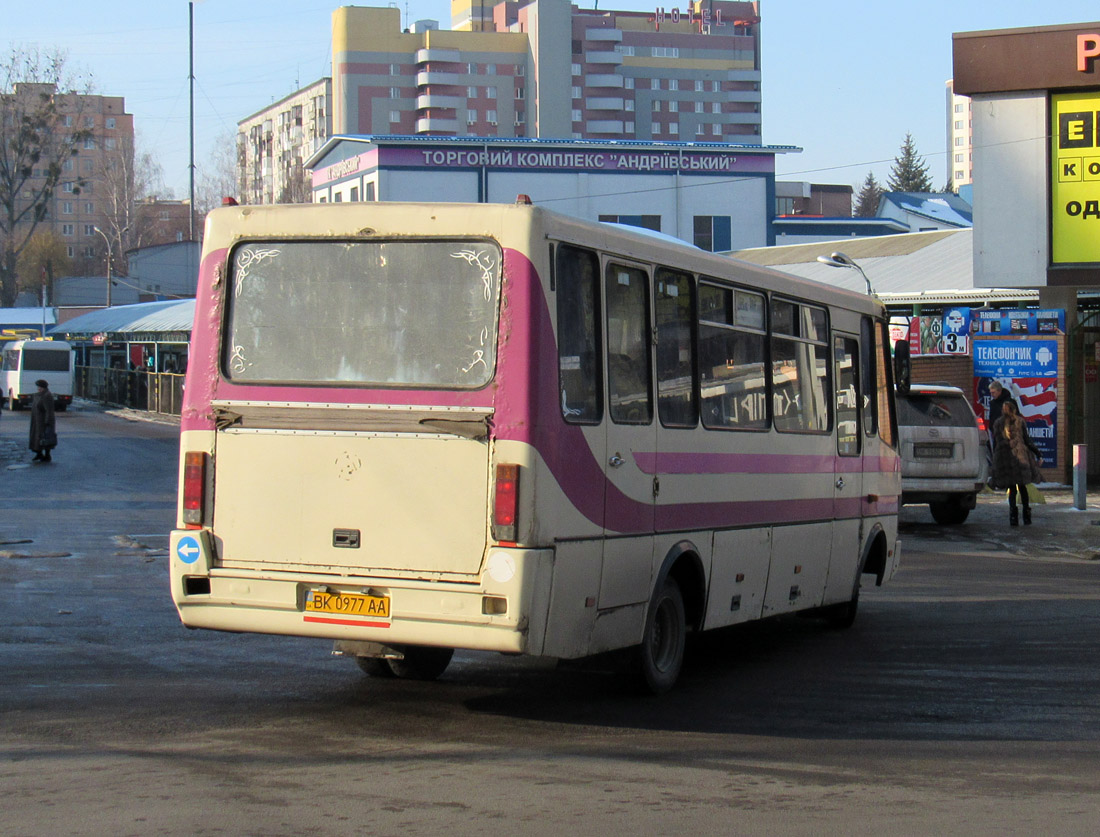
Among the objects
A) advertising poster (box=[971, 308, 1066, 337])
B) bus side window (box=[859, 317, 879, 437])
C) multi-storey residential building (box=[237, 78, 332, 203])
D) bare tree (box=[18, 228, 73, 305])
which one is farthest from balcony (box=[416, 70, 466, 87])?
bus side window (box=[859, 317, 879, 437])

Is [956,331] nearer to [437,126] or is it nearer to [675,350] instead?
[675,350]

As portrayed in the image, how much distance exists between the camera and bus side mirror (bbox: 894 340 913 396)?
1246 centimetres

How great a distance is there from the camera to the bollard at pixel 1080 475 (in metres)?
21.4

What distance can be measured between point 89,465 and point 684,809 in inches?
1026

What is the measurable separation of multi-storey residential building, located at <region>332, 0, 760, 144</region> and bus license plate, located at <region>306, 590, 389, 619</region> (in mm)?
120660

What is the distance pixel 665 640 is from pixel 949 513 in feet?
43.9

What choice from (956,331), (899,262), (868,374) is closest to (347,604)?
(868,374)

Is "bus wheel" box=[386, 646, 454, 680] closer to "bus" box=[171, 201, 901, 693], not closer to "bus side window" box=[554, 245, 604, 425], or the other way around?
"bus" box=[171, 201, 901, 693]

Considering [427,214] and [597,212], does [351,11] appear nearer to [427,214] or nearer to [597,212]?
[597,212]

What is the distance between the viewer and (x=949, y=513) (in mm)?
21047

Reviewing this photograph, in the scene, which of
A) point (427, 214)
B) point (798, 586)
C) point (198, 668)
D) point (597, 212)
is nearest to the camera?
point (427, 214)

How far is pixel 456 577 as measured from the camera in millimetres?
7223

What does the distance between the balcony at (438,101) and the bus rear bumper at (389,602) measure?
424ft

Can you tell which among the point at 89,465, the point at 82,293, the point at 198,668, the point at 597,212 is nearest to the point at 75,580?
the point at 198,668
